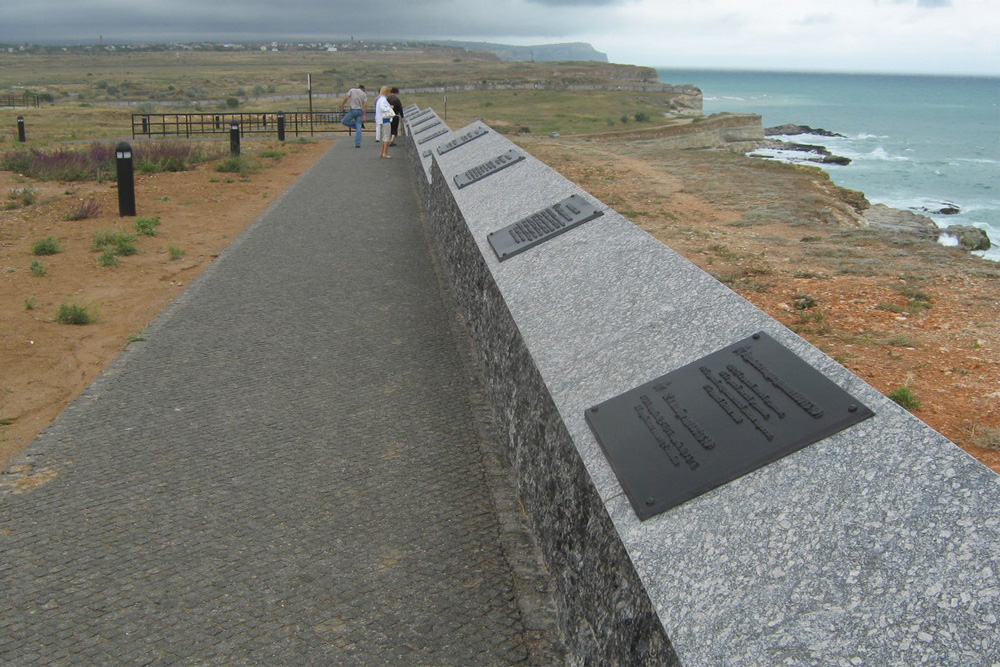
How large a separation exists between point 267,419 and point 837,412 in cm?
346

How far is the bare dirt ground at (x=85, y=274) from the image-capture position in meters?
5.87

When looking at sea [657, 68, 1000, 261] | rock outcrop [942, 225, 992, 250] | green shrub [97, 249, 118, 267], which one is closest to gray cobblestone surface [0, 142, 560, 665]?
green shrub [97, 249, 118, 267]

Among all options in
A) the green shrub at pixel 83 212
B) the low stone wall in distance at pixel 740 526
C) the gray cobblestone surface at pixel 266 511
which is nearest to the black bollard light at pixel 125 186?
the green shrub at pixel 83 212

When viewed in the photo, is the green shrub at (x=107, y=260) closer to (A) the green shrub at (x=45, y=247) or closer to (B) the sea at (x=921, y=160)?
(A) the green shrub at (x=45, y=247)

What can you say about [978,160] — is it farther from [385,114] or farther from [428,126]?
[428,126]

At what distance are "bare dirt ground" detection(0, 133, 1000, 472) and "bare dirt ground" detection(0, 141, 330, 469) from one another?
21 mm

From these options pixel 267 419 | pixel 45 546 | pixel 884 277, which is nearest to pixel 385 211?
pixel 884 277

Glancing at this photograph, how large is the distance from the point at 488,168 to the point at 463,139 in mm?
3509

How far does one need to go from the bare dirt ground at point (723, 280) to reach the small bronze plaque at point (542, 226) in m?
2.13

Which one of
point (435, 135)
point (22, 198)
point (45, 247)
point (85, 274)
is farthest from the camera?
point (435, 135)

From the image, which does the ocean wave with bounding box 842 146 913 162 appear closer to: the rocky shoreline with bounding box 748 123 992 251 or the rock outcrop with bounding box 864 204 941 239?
the rocky shoreline with bounding box 748 123 992 251

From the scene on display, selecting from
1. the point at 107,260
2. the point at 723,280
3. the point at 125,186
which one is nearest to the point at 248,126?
the point at 125,186

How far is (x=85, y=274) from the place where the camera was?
938 cm

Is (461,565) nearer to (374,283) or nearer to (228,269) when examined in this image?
(374,283)
